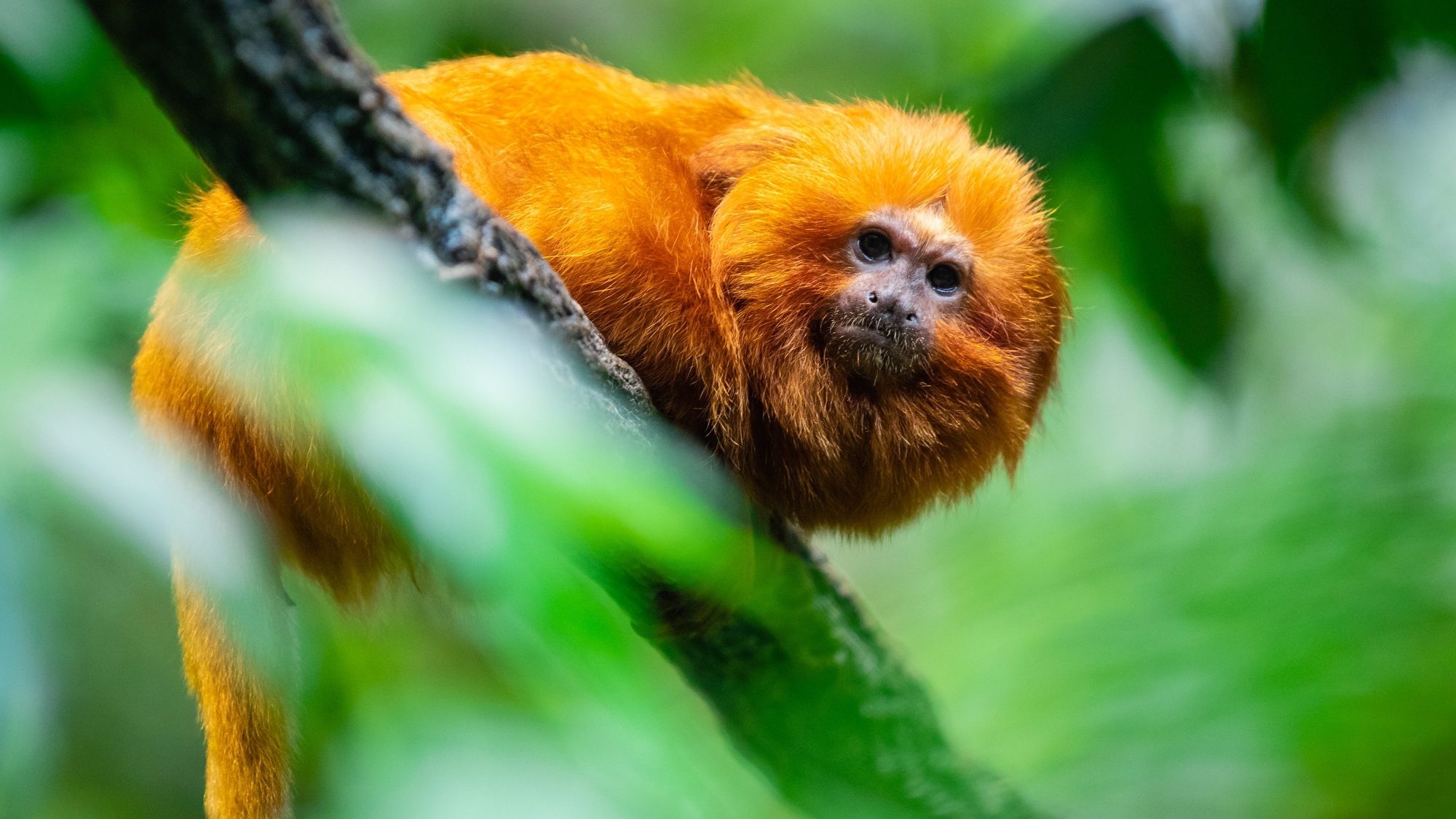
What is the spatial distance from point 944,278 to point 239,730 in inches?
54.8

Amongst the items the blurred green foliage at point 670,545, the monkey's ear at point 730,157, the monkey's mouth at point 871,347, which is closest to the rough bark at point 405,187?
the blurred green foliage at point 670,545

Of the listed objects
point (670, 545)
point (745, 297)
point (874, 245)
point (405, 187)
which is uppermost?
point (874, 245)

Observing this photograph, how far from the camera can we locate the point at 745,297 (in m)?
1.95

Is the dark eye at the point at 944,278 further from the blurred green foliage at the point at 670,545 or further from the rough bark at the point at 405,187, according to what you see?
the rough bark at the point at 405,187

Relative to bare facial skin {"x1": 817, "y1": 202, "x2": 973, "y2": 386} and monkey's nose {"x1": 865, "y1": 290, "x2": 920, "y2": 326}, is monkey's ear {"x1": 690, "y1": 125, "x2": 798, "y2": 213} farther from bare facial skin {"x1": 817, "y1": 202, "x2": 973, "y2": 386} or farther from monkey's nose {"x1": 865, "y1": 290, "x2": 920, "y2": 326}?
monkey's nose {"x1": 865, "y1": 290, "x2": 920, "y2": 326}

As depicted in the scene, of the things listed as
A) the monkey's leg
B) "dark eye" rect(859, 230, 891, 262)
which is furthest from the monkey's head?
the monkey's leg

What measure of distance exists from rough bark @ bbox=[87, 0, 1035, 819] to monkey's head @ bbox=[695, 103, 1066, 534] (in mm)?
292

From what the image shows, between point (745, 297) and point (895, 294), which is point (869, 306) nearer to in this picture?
point (895, 294)

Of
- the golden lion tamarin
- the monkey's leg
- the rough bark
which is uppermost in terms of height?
the golden lion tamarin

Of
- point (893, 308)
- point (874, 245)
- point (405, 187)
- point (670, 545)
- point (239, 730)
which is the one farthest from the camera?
point (874, 245)

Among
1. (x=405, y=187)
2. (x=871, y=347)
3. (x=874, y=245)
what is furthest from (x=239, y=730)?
(x=874, y=245)

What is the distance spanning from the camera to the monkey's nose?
6.22 feet

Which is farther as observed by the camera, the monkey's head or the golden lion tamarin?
the monkey's head

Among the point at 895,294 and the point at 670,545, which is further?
the point at 895,294
